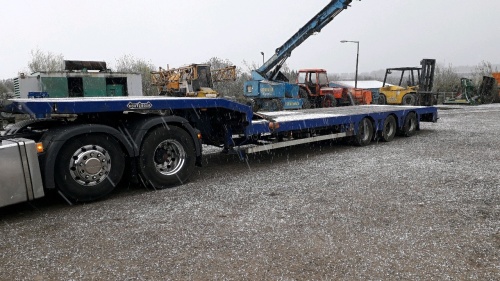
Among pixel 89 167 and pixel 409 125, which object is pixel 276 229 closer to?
pixel 89 167

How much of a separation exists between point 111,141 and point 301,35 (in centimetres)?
1603

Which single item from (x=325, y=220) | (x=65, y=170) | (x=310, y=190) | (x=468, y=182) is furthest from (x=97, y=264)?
(x=468, y=182)

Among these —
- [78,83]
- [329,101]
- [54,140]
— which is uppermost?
[78,83]

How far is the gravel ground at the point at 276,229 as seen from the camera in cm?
338

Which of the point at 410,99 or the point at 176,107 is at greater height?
the point at 176,107

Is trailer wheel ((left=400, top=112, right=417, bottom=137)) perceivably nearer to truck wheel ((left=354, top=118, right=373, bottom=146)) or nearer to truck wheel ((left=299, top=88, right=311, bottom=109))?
truck wheel ((left=354, top=118, right=373, bottom=146))

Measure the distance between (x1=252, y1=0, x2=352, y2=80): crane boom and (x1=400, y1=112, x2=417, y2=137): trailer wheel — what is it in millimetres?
8176

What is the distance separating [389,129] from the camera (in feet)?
36.2

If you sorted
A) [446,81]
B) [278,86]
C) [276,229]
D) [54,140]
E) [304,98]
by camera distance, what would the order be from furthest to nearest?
[446,81] → [304,98] → [278,86] → [54,140] → [276,229]

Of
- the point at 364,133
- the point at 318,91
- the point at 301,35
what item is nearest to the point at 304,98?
the point at 318,91

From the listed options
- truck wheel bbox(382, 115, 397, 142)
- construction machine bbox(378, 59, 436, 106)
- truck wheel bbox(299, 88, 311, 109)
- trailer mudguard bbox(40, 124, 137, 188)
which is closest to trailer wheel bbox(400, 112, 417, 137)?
truck wheel bbox(382, 115, 397, 142)

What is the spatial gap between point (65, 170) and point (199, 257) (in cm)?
256

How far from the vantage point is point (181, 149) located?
6.32 meters

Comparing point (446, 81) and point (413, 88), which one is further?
point (446, 81)
